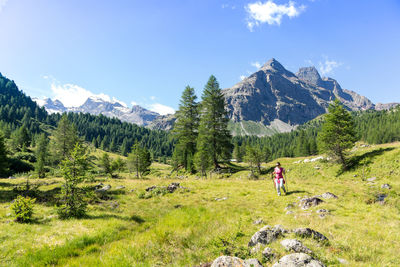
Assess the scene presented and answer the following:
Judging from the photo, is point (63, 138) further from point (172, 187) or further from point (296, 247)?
point (296, 247)

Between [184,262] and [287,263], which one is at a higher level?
[287,263]

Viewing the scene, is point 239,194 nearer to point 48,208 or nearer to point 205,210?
point 205,210

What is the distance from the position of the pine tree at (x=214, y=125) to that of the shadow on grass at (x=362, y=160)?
1974 centimetres

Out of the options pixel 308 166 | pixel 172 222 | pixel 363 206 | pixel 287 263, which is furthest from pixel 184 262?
pixel 308 166

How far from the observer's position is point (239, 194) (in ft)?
48.7

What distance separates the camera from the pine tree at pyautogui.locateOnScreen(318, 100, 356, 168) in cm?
2980

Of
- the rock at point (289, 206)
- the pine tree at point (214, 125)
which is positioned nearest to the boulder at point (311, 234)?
the rock at point (289, 206)

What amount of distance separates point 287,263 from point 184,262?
2705 millimetres

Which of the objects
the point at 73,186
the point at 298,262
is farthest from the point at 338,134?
the point at 73,186

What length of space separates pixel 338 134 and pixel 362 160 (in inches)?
199

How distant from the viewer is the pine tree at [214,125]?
35906 mm

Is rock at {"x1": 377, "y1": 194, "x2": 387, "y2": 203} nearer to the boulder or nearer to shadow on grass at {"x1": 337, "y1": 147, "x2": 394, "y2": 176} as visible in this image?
the boulder

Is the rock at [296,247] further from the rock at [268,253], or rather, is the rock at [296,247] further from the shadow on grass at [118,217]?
the shadow on grass at [118,217]

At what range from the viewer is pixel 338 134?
101 feet
